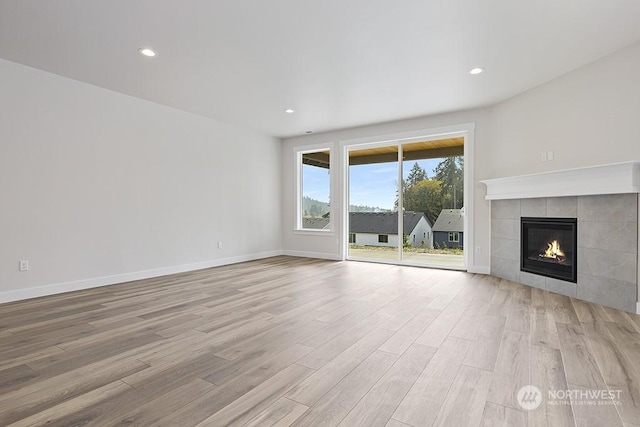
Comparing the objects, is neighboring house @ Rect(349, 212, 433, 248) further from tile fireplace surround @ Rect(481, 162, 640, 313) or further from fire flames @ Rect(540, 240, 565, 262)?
fire flames @ Rect(540, 240, 565, 262)

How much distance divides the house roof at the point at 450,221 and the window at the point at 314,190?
2.23 metres

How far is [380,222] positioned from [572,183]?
→ 10.3 ft

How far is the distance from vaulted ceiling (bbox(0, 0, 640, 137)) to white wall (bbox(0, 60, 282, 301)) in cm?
38

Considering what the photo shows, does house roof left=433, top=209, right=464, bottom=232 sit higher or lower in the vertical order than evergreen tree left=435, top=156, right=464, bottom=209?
lower

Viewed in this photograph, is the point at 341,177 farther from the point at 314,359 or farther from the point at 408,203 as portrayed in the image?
the point at 314,359

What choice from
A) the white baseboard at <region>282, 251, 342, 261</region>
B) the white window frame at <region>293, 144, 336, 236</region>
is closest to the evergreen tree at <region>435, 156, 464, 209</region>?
the white window frame at <region>293, 144, 336, 236</region>

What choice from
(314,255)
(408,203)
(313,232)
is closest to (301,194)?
(313,232)

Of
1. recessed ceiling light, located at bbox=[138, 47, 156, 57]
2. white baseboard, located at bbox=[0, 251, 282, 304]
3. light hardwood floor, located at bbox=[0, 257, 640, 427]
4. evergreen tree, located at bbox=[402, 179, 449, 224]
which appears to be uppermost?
recessed ceiling light, located at bbox=[138, 47, 156, 57]

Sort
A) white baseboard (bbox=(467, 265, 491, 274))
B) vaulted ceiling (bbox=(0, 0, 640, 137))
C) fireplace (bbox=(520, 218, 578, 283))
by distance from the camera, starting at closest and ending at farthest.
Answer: vaulted ceiling (bbox=(0, 0, 640, 137)) → fireplace (bbox=(520, 218, 578, 283)) → white baseboard (bbox=(467, 265, 491, 274))

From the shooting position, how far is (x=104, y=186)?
171 inches

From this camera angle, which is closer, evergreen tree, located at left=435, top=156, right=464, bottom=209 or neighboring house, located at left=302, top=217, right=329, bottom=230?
evergreen tree, located at left=435, top=156, right=464, bottom=209

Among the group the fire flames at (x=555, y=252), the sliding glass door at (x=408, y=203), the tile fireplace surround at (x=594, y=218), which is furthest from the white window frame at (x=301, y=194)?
the fire flames at (x=555, y=252)

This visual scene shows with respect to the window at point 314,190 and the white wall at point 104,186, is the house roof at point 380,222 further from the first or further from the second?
the white wall at point 104,186

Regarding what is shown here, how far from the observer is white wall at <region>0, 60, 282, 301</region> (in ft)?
11.9
